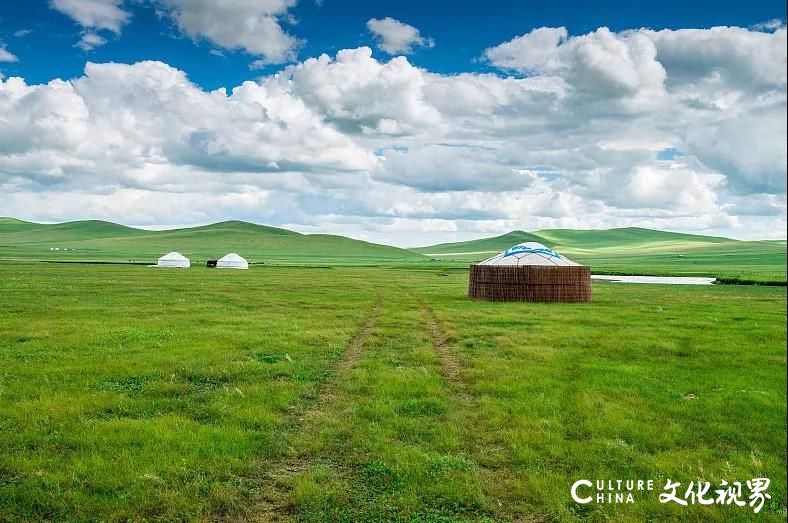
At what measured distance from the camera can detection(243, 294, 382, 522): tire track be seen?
754 cm

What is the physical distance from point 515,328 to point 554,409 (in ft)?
40.7

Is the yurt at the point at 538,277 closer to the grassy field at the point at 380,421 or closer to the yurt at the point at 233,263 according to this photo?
the grassy field at the point at 380,421

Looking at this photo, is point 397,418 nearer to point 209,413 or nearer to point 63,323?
point 209,413

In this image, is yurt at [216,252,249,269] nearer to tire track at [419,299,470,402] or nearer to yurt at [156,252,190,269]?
yurt at [156,252,190,269]

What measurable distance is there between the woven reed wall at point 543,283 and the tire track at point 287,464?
71.3 ft

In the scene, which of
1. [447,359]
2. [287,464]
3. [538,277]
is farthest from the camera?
[538,277]

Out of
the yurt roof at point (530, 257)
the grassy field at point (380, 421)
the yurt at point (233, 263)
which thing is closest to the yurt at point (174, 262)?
the yurt at point (233, 263)

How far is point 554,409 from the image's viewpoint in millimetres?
11773

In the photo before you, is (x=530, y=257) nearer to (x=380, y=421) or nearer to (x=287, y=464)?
(x=380, y=421)

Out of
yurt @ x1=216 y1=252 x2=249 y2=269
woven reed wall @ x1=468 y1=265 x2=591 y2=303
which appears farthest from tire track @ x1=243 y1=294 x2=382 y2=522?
yurt @ x1=216 y1=252 x2=249 y2=269

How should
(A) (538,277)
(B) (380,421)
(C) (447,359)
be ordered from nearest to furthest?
1. (B) (380,421)
2. (C) (447,359)
3. (A) (538,277)

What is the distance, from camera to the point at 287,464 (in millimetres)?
9078

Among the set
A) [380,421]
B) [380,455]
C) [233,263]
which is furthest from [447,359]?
[233,263]

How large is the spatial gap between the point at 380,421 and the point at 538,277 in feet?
89.1
